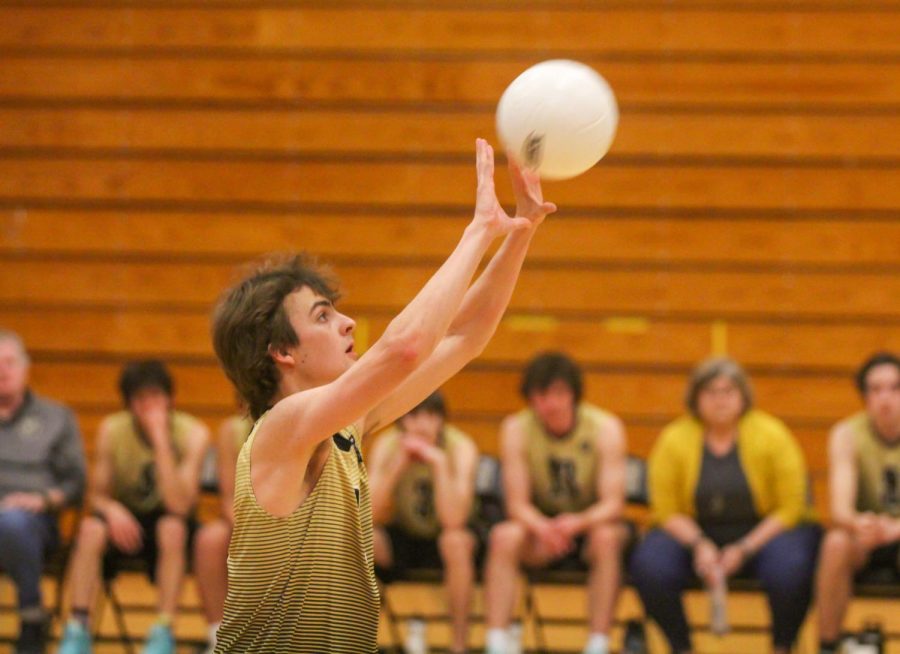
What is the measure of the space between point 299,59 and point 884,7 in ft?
11.0

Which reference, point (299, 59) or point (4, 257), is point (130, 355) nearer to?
point (4, 257)

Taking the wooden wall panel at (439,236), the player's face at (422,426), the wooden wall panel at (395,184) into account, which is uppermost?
the wooden wall panel at (395,184)

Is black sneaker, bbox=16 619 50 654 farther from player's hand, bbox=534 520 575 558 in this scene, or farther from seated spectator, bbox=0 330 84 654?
player's hand, bbox=534 520 575 558

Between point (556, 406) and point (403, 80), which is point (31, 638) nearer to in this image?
point (556, 406)

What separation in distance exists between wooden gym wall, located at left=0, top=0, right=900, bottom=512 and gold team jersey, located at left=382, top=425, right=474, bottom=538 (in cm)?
122

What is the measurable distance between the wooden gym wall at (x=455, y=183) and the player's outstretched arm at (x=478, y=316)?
4479 mm

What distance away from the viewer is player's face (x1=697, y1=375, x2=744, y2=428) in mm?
5914

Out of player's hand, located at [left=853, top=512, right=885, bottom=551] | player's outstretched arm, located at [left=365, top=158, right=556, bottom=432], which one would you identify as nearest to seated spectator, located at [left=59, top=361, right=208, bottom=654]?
player's hand, located at [left=853, top=512, right=885, bottom=551]

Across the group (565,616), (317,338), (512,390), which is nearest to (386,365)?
(317,338)

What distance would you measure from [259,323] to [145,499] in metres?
3.97

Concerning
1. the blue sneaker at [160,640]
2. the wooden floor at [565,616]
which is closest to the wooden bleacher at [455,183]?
the wooden floor at [565,616]

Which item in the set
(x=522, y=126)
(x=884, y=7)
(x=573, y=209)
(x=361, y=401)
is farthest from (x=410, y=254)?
(x=361, y=401)

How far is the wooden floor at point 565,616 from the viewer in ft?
21.1

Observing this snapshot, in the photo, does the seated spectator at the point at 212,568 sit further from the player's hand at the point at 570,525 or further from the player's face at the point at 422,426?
the player's hand at the point at 570,525
